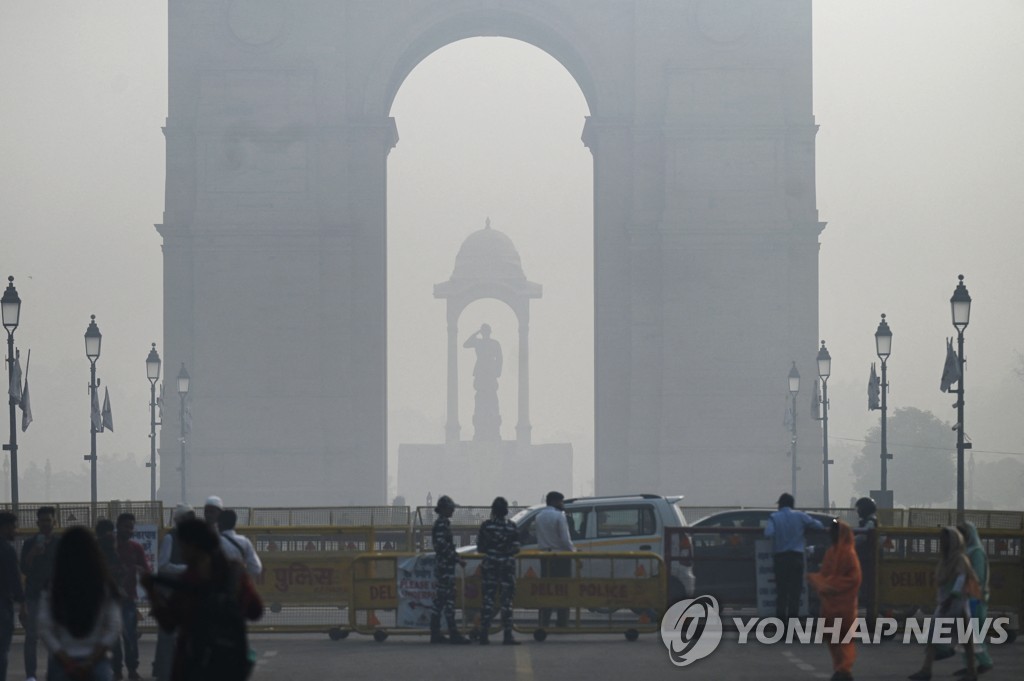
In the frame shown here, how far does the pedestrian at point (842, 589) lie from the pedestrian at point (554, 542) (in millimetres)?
5249

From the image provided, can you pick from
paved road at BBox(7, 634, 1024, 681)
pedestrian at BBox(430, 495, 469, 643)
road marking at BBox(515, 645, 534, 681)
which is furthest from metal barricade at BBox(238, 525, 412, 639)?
road marking at BBox(515, 645, 534, 681)

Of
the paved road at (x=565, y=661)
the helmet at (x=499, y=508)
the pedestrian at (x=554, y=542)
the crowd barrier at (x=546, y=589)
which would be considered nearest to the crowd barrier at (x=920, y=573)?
the paved road at (x=565, y=661)

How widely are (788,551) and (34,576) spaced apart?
774 centimetres

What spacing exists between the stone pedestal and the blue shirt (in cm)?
6786

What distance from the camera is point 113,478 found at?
120562 millimetres

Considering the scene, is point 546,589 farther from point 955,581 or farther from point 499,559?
point 955,581

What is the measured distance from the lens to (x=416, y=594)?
2033 cm

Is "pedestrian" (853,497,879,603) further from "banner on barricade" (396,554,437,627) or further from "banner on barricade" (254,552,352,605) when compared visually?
"banner on barricade" (254,552,352,605)

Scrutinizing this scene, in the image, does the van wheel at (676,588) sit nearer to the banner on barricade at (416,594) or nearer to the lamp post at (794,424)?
the banner on barricade at (416,594)

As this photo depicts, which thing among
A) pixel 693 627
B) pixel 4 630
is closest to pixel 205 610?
pixel 4 630

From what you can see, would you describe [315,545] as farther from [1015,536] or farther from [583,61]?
[583,61]

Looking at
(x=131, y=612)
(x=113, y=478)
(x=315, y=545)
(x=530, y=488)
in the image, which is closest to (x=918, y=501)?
(x=530, y=488)

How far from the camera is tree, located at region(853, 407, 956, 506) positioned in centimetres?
9862

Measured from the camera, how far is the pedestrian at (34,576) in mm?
15648
